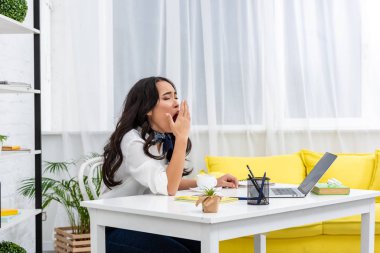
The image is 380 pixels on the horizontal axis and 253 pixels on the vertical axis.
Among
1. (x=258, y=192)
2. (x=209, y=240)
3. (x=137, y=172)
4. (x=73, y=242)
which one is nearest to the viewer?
(x=209, y=240)

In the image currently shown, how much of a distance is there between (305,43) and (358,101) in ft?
1.82

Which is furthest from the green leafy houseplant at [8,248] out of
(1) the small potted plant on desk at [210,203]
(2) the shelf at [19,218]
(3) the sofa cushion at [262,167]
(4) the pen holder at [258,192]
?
(1) the small potted plant on desk at [210,203]

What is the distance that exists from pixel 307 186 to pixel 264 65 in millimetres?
2129

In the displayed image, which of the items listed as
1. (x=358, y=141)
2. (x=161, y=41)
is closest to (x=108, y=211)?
(x=161, y=41)

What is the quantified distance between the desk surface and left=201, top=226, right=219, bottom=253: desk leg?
0.04 m

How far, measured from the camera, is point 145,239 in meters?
2.26

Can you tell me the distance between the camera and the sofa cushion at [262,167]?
12.8ft

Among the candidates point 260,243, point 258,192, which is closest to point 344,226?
point 260,243

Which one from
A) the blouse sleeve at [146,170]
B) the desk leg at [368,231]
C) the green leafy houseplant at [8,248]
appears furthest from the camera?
the green leafy houseplant at [8,248]

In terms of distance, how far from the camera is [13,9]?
302 cm

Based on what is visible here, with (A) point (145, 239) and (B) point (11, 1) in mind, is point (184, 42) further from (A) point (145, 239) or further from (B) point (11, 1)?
(A) point (145, 239)

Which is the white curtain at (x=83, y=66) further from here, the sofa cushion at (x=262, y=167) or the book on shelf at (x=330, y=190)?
the book on shelf at (x=330, y=190)

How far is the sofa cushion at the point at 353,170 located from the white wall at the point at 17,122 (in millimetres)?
1892

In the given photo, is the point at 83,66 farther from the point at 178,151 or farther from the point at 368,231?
the point at 368,231
